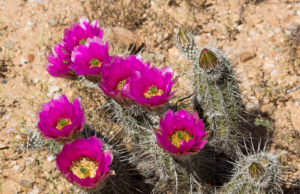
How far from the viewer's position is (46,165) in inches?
112

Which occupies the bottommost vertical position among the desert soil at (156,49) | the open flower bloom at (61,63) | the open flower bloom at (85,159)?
the desert soil at (156,49)

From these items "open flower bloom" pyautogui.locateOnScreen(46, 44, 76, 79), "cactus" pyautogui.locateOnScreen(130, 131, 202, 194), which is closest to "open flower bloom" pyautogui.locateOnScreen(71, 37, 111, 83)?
"open flower bloom" pyautogui.locateOnScreen(46, 44, 76, 79)

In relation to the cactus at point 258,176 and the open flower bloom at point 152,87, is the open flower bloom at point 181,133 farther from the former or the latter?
the cactus at point 258,176

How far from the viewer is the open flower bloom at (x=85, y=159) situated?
144 centimetres

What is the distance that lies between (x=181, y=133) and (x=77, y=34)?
0.99 m

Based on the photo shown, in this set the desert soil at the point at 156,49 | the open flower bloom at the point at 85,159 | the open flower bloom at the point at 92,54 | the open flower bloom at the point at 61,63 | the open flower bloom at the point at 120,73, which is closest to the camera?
the open flower bloom at the point at 85,159

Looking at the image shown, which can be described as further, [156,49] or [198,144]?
[156,49]

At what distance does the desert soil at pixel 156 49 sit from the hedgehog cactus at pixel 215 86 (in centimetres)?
74

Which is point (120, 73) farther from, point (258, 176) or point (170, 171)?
point (258, 176)

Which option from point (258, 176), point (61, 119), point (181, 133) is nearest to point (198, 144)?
point (181, 133)

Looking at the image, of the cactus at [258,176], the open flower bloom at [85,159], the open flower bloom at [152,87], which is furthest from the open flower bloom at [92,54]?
the cactus at [258,176]

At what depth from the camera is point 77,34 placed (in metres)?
1.94

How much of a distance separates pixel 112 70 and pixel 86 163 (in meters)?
0.53

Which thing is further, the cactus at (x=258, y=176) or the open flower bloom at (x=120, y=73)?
the cactus at (x=258, y=176)
